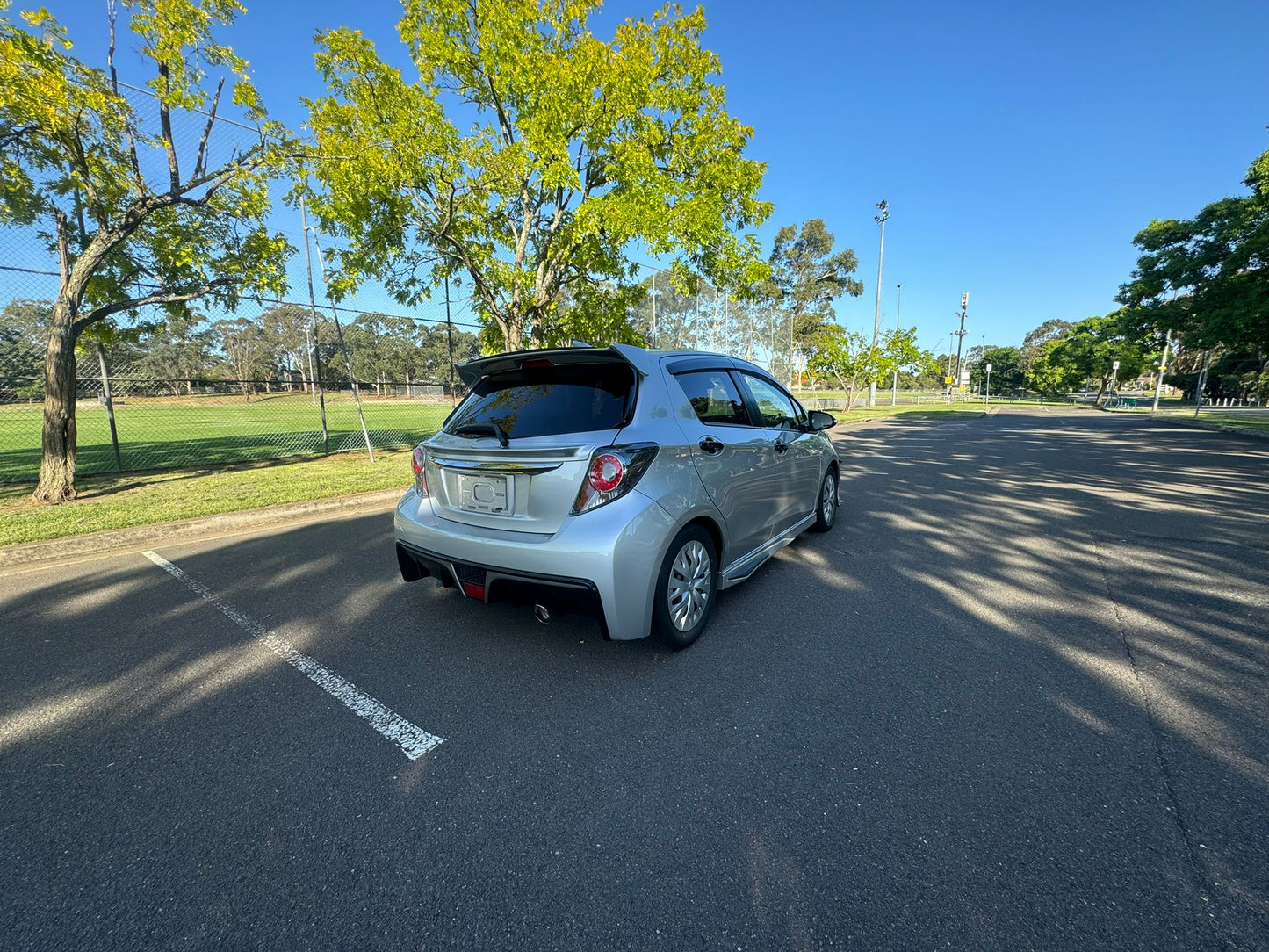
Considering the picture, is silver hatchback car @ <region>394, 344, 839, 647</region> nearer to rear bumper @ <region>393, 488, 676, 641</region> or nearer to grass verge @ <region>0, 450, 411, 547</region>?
rear bumper @ <region>393, 488, 676, 641</region>

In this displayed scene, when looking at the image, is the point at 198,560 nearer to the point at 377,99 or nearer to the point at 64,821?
the point at 64,821

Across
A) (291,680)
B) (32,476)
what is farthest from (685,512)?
(32,476)

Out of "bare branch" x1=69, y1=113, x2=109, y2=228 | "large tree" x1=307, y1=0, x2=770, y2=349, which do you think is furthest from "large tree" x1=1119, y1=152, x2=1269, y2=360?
"bare branch" x1=69, y1=113, x2=109, y2=228

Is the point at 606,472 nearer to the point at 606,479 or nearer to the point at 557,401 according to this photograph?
the point at 606,479

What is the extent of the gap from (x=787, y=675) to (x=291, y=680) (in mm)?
2625

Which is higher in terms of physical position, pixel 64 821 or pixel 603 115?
pixel 603 115

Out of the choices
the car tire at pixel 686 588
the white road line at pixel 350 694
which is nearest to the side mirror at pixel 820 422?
the car tire at pixel 686 588

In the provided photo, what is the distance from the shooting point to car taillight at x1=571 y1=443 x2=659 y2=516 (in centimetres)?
267

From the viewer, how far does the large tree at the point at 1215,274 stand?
1600cm

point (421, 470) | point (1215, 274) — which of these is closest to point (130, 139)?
point (421, 470)

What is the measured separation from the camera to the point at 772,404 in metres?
4.41

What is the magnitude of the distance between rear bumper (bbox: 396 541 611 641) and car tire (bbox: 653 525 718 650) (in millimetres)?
346

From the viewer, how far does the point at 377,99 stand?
28.0 feet

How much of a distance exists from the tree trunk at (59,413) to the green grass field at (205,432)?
255cm
